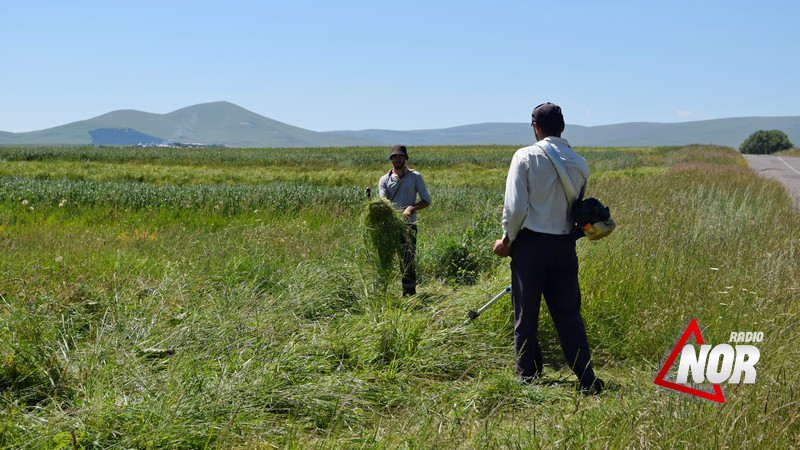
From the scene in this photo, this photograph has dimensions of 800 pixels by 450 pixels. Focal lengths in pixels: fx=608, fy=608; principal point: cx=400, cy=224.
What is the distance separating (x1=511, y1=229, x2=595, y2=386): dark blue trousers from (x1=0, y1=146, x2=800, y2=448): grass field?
0.21 metres

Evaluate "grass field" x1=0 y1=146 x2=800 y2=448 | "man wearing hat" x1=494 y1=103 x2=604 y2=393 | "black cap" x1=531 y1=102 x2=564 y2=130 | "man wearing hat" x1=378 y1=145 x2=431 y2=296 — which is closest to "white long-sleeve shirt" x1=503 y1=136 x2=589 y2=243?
"man wearing hat" x1=494 y1=103 x2=604 y2=393

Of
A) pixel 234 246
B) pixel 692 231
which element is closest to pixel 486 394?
pixel 692 231

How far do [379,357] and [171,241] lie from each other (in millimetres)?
5782

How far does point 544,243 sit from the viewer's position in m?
4.22

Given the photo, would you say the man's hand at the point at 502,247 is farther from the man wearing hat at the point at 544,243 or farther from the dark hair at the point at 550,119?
the dark hair at the point at 550,119

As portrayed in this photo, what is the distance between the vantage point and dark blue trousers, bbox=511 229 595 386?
4230mm

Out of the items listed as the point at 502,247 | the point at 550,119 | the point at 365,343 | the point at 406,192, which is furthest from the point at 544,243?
the point at 406,192

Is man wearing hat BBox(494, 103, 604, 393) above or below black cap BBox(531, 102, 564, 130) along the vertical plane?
below

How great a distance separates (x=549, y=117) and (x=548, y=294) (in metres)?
1.28

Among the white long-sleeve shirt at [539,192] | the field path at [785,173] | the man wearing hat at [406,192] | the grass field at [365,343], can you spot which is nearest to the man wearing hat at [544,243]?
the white long-sleeve shirt at [539,192]

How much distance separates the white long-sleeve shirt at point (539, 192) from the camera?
13.8 ft

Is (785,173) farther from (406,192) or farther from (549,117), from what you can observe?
(549,117)

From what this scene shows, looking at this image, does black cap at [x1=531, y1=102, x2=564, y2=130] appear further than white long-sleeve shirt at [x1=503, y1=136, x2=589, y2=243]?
Yes

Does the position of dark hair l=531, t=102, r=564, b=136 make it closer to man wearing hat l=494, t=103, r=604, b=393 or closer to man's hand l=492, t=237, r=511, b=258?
man wearing hat l=494, t=103, r=604, b=393
